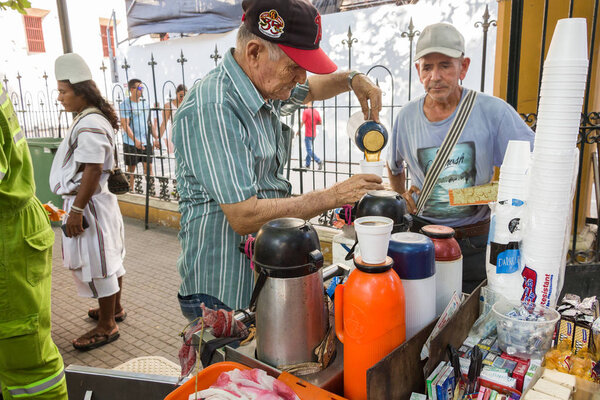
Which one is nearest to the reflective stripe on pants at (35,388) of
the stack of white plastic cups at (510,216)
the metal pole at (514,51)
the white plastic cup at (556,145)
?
the stack of white plastic cups at (510,216)

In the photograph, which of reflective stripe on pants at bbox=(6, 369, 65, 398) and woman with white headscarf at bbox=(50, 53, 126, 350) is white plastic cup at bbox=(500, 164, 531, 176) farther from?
woman with white headscarf at bbox=(50, 53, 126, 350)

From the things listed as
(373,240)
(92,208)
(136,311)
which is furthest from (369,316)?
(136,311)

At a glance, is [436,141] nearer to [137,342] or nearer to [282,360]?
[282,360]

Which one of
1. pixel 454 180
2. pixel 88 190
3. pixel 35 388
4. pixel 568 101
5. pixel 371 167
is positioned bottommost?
pixel 35 388

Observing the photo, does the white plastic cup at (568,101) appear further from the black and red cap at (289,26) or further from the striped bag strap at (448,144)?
the striped bag strap at (448,144)

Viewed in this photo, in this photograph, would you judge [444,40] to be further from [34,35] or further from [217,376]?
[34,35]

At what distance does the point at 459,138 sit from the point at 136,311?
3.42 m

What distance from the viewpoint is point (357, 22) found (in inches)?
394

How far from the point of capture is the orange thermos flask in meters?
0.99

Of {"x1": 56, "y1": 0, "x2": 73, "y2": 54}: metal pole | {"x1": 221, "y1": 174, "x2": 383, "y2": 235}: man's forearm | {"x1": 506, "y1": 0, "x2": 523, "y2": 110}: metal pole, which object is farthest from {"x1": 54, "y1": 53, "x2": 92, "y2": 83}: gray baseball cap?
{"x1": 56, "y1": 0, "x2": 73, "y2": 54}: metal pole

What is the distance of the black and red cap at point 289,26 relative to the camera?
1.47m

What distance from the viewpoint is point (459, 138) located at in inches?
87.4

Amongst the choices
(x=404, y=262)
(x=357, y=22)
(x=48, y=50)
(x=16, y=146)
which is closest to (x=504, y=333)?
(x=404, y=262)

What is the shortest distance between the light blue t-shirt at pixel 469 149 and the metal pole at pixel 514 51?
1.27 meters
